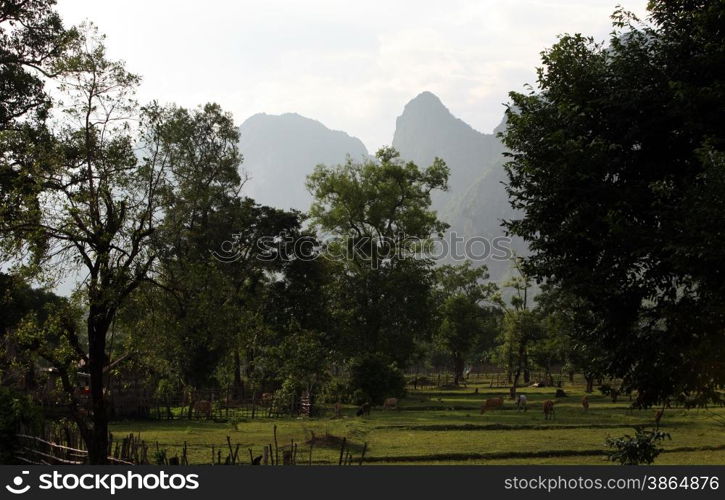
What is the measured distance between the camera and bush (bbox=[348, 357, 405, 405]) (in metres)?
51.1

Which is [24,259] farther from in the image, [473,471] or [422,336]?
[422,336]

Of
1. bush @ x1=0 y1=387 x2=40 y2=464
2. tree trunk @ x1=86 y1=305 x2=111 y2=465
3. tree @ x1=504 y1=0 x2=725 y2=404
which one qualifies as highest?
tree @ x1=504 y1=0 x2=725 y2=404

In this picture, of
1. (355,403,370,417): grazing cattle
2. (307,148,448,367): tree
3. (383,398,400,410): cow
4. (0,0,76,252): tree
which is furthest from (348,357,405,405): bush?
(0,0,76,252): tree

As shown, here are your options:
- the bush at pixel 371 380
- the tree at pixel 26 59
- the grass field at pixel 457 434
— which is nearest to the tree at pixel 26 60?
the tree at pixel 26 59

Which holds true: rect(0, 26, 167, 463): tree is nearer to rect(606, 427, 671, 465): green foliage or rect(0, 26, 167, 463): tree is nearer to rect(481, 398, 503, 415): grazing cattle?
rect(606, 427, 671, 465): green foliage

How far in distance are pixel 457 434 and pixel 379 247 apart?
36.8 metres

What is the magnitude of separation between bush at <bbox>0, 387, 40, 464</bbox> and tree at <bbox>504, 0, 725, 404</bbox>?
1740 cm

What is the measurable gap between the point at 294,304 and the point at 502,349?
92.2 ft

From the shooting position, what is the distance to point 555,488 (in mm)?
14609

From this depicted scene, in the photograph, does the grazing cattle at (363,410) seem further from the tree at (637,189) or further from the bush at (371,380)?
the tree at (637,189)

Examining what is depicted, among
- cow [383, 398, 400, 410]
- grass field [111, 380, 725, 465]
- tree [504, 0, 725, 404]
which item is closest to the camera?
tree [504, 0, 725, 404]

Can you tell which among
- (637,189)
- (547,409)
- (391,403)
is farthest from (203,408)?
(637,189)

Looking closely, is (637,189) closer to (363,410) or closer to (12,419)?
(12,419)

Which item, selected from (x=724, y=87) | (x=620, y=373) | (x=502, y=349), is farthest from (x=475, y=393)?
(x=724, y=87)
